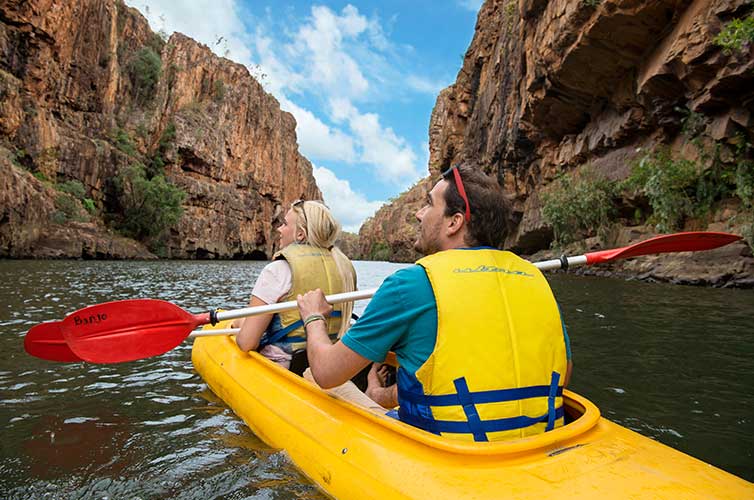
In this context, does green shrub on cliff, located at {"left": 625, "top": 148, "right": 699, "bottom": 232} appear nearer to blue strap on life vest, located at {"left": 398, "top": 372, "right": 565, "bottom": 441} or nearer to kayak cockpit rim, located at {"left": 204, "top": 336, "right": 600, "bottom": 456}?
kayak cockpit rim, located at {"left": 204, "top": 336, "right": 600, "bottom": 456}

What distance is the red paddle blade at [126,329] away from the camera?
10.6 feet

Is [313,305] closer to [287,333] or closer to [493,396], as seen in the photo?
[493,396]

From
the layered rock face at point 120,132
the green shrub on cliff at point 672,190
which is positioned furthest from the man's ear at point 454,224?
the layered rock face at point 120,132

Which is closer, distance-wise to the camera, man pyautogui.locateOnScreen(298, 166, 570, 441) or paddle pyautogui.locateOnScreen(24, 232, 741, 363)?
man pyautogui.locateOnScreen(298, 166, 570, 441)

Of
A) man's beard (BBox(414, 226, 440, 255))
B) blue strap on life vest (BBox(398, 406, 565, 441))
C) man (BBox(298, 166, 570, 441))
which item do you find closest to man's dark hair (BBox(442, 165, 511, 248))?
man (BBox(298, 166, 570, 441))

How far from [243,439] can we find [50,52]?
31436 millimetres

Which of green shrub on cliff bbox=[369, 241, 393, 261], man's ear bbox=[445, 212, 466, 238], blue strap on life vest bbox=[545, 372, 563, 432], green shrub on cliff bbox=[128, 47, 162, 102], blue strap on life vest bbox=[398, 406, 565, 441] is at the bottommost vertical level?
blue strap on life vest bbox=[398, 406, 565, 441]

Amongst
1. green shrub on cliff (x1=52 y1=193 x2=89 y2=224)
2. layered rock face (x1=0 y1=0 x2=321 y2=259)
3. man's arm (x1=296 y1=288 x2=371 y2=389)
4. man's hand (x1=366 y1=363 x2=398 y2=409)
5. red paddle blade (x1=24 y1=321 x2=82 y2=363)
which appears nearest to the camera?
man's arm (x1=296 y1=288 x2=371 y2=389)

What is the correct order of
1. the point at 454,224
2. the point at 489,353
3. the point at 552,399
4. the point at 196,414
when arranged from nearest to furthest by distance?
the point at 489,353
the point at 552,399
the point at 454,224
the point at 196,414

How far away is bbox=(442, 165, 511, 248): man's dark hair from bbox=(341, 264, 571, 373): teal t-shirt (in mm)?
319

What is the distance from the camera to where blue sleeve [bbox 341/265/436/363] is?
4.97 feet

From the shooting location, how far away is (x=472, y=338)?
1.47 metres

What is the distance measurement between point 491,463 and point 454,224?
2.80ft

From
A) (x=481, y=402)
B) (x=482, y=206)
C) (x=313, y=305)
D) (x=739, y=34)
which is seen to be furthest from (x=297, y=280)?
(x=739, y=34)
